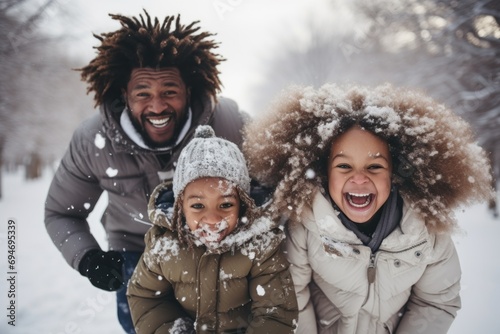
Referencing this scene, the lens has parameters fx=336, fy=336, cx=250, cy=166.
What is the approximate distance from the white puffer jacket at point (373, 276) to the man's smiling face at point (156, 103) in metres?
1.10

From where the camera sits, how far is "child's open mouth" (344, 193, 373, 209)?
5.80 feet

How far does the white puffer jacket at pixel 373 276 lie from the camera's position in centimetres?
179

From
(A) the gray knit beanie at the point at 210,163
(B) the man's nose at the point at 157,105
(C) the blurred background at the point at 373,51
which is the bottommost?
(A) the gray knit beanie at the point at 210,163

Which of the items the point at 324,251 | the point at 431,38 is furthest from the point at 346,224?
the point at 431,38

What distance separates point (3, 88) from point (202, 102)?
388 inches

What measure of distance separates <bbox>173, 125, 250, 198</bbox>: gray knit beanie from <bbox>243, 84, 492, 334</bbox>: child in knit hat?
0.13 m

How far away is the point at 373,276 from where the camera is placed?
183 centimetres

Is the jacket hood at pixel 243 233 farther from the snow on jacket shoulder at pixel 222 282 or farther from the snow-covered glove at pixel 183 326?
the snow-covered glove at pixel 183 326

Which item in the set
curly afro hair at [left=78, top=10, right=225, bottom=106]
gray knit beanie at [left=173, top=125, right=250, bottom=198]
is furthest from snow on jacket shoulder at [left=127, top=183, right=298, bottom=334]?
curly afro hair at [left=78, top=10, right=225, bottom=106]

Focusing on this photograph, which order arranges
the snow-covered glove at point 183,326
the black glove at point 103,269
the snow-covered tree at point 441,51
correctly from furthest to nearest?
1. the snow-covered tree at point 441,51
2. the black glove at point 103,269
3. the snow-covered glove at point 183,326

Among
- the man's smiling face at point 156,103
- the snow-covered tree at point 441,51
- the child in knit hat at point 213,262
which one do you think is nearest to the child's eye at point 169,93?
the man's smiling face at point 156,103

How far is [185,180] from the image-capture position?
6.10 feet

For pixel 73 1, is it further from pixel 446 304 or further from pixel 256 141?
pixel 446 304

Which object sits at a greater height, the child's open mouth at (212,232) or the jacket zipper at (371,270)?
the child's open mouth at (212,232)
